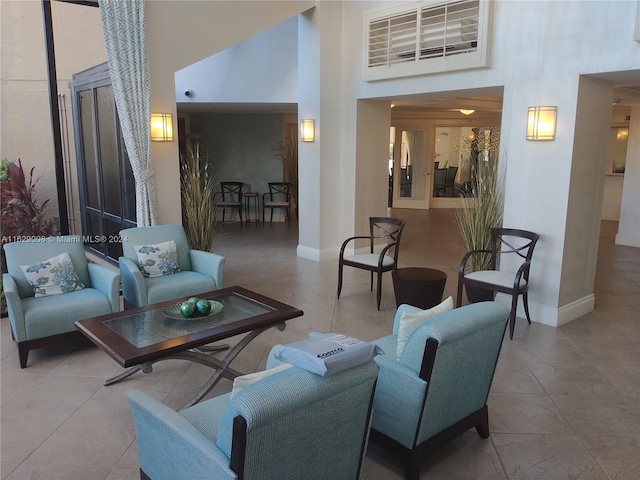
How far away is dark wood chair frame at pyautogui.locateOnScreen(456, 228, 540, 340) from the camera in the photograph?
446 cm

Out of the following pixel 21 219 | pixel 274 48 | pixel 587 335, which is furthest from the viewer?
pixel 274 48

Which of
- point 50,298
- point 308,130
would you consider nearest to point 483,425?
point 50,298

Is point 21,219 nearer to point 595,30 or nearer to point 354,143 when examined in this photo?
point 354,143

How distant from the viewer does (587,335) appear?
4.61 metres

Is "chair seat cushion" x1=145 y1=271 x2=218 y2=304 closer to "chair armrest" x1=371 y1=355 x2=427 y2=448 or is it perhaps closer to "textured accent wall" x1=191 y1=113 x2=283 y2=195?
"chair armrest" x1=371 y1=355 x2=427 y2=448

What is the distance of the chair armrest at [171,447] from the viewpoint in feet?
5.79

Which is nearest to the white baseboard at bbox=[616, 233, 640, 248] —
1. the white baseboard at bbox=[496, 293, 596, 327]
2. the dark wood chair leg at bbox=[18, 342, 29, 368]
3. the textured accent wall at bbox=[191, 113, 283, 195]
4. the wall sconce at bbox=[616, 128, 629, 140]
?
the wall sconce at bbox=[616, 128, 629, 140]

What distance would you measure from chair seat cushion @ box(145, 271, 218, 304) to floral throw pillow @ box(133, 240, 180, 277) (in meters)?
0.07

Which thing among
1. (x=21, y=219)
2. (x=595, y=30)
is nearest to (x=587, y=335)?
(x=595, y=30)

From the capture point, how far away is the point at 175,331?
125 inches

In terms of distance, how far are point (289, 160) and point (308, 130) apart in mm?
3811

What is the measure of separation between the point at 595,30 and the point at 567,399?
120 inches

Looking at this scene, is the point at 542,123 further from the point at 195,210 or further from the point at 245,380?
the point at 245,380

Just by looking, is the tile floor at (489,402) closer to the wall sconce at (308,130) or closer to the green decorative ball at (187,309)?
the green decorative ball at (187,309)
